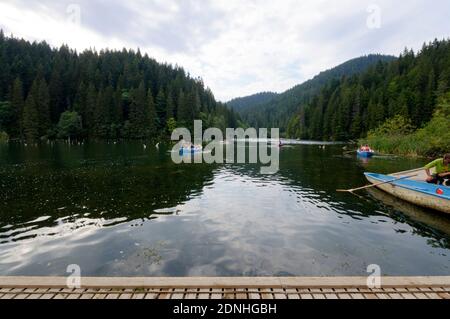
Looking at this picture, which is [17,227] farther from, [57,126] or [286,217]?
[57,126]

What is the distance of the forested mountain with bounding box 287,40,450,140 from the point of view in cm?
11356

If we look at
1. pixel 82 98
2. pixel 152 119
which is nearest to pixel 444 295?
pixel 152 119

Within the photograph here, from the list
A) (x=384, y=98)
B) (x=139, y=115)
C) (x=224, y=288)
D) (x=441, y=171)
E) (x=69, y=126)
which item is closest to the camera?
(x=224, y=288)

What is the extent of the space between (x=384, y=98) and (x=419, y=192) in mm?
131856

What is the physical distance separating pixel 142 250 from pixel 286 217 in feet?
30.8

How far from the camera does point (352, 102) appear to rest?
142 meters

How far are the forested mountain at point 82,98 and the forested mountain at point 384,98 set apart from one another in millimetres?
60074

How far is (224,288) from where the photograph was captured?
297 inches

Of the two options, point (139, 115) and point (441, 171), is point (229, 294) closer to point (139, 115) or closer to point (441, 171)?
point (441, 171)

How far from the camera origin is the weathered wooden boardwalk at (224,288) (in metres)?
7.02

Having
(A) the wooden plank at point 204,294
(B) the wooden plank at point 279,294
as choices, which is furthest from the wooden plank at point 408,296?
(A) the wooden plank at point 204,294

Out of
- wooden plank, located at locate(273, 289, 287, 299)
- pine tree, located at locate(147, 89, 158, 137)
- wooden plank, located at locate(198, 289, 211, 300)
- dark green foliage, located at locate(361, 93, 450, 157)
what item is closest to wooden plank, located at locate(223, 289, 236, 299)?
wooden plank, located at locate(198, 289, 211, 300)

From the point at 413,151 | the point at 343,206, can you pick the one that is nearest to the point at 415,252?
the point at 343,206
